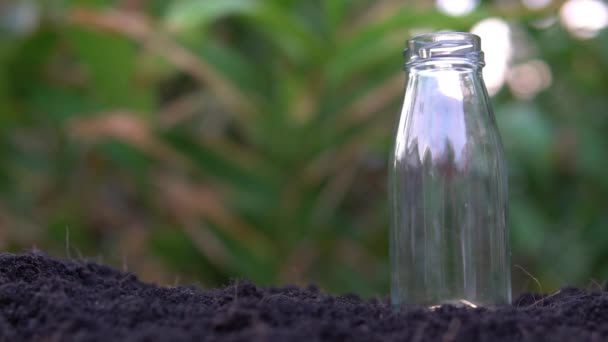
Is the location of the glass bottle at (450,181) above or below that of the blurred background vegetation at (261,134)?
below

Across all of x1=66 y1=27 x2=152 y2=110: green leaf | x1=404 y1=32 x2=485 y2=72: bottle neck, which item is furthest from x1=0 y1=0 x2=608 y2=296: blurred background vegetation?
x1=404 y1=32 x2=485 y2=72: bottle neck

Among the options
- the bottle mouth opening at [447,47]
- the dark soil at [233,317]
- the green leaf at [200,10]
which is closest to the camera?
the dark soil at [233,317]

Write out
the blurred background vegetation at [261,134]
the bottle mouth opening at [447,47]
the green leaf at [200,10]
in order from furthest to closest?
the blurred background vegetation at [261,134] < the green leaf at [200,10] < the bottle mouth opening at [447,47]

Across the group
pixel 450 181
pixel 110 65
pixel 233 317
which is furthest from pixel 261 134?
pixel 233 317

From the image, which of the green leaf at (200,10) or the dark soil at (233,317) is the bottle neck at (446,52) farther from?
the green leaf at (200,10)

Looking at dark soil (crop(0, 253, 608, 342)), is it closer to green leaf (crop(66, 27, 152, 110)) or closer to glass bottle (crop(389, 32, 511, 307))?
glass bottle (crop(389, 32, 511, 307))

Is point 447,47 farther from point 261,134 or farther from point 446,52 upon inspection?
point 261,134

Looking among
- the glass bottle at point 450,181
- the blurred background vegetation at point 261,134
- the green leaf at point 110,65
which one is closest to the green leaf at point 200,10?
the blurred background vegetation at point 261,134
